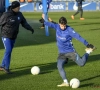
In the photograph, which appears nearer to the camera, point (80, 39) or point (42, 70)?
point (80, 39)

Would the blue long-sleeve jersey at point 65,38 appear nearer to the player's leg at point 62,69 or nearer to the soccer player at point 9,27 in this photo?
the player's leg at point 62,69

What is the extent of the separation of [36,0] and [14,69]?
139ft

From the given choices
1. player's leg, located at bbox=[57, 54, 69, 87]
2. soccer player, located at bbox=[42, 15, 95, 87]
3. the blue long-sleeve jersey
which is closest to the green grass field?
player's leg, located at bbox=[57, 54, 69, 87]

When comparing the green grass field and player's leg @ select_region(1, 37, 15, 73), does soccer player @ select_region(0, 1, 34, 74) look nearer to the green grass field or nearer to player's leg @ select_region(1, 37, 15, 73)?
player's leg @ select_region(1, 37, 15, 73)

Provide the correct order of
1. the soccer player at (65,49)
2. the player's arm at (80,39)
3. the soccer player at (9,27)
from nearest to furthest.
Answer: the player's arm at (80,39) < the soccer player at (65,49) < the soccer player at (9,27)

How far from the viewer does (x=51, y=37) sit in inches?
837

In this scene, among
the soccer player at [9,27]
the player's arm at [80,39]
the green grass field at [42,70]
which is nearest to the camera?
the player's arm at [80,39]

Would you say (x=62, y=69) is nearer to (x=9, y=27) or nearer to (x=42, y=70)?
(x=42, y=70)

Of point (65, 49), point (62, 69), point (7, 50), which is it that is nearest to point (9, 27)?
point (7, 50)

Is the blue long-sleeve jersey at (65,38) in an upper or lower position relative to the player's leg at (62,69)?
upper

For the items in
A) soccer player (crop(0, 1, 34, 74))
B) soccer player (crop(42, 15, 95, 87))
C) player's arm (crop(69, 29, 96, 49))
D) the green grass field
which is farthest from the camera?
soccer player (crop(0, 1, 34, 74))

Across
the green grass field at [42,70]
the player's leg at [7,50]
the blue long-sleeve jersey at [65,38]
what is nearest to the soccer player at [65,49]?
the blue long-sleeve jersey at [65,38]

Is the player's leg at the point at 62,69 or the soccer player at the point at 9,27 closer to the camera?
the player's leg at the point at 62,69

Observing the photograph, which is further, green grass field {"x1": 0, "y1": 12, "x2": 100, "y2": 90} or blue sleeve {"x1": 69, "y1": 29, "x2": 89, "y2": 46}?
green grass field {"x1": 0, "y1": 12, "x2": 100, "y2": 90}
